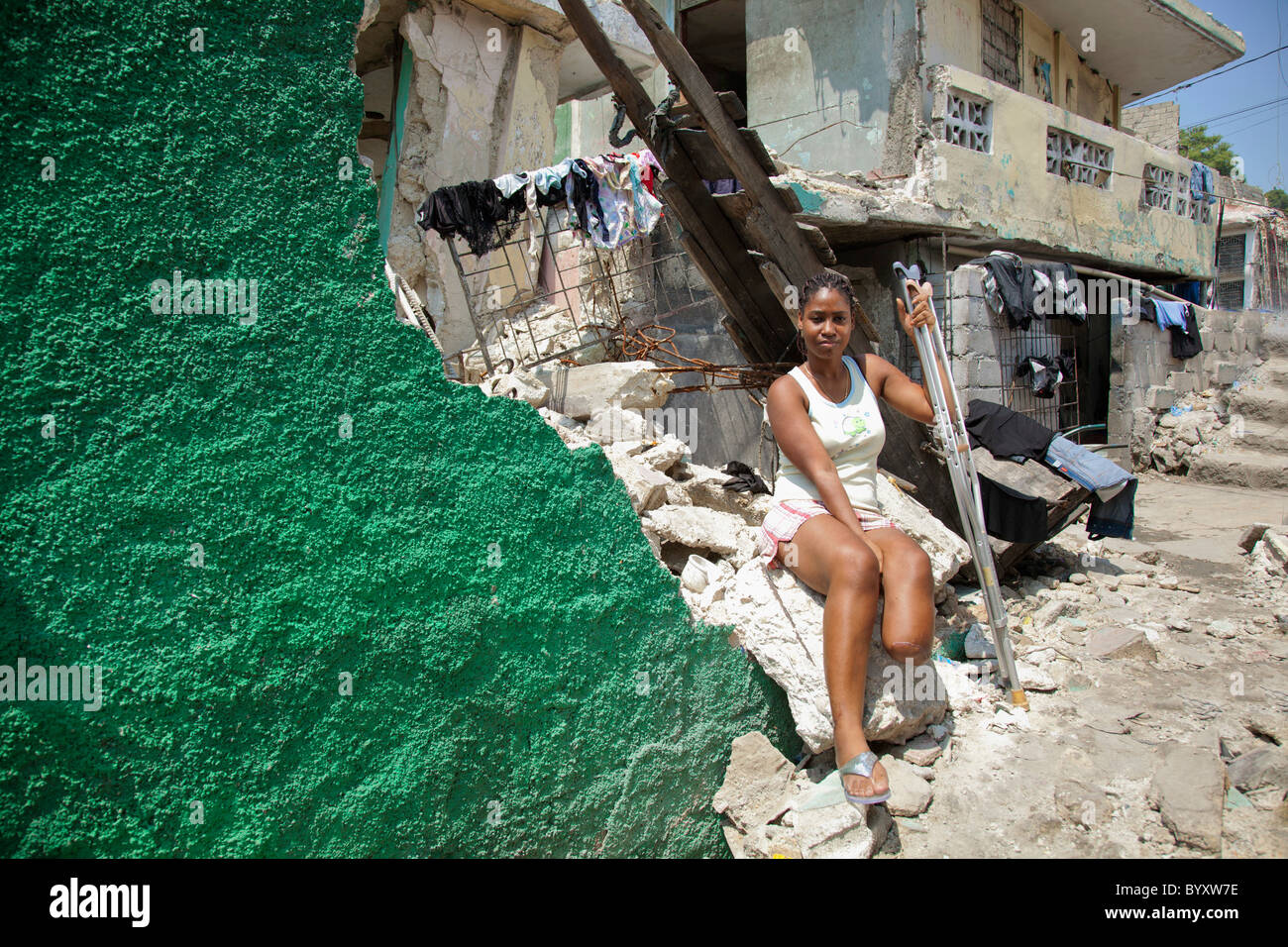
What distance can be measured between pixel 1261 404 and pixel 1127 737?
9.65 m

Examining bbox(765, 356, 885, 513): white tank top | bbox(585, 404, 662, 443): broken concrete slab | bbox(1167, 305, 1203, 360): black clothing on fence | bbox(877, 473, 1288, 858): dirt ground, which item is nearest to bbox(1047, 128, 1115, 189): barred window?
bbox(1167, 305, 1203, 360): black clothing on fence

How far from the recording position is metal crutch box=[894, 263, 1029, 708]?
316 cm

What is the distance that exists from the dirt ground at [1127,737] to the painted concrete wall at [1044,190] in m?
5.90

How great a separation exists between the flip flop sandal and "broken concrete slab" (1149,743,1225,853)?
91 centimetres

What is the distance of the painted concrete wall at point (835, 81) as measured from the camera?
30.1ft

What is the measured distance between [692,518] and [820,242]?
179cm

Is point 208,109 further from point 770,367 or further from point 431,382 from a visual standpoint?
point 770,367

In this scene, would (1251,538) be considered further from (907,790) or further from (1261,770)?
(907,790)

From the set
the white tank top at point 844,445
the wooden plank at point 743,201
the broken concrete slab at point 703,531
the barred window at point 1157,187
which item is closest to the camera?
the white tank top at point 844,445

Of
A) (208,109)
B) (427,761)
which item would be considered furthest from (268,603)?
(208,109)

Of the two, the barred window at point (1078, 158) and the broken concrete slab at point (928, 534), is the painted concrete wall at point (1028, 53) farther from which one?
the broken concrete slab at point (928, 534)

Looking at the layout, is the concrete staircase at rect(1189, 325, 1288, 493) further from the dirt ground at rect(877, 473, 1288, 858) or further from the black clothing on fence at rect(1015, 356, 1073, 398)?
the dirt ground at rect(877, 473, 1288, 858)

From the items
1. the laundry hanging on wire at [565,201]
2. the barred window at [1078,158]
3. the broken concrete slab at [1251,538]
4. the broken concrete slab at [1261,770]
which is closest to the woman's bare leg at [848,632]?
the broken concrete slab at [1261,770]

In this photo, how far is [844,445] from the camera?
301 centimetres
